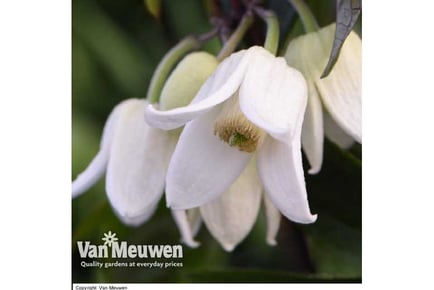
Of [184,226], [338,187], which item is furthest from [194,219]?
[338,187]

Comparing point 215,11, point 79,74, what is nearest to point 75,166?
point 79,74

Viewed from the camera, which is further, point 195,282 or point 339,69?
point 195,282

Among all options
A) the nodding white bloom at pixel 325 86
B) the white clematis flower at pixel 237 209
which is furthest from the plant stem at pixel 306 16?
the white clematis flower at pixel 237 209

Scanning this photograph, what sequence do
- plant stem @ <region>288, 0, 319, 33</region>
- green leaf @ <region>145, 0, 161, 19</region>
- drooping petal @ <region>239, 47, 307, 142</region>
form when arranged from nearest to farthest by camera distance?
drooping petal @ <region>239, 47, 307, 142</region> < plant stem @ <region>288, 0, 319, 33</region> < green leaf @ <region>145, 0, 161, 19</region>

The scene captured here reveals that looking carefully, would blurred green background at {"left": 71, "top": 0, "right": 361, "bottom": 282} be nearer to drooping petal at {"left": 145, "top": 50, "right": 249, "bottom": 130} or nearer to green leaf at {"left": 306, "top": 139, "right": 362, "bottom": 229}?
green leaf at {"left": 306, "top": 139, "right": 362, "bottom": 229}

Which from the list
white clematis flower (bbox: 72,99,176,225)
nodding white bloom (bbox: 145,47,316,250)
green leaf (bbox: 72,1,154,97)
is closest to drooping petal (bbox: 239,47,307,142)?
nodding white bloom (bbox: 145,47,316,250)
